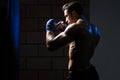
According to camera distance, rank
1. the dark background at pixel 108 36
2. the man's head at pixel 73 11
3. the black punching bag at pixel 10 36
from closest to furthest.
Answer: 1. the black punching bag at pixel 10 36
2. the man's head at pixel 73 11
3. the dark background at pixel 108 36

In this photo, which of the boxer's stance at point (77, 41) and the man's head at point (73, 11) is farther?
the man's head at point (73, 11)

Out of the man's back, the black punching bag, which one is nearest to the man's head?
the man's back

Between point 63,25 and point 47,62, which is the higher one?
point 63,25

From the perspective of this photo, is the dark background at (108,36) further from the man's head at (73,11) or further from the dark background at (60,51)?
the man's head at (73,11)

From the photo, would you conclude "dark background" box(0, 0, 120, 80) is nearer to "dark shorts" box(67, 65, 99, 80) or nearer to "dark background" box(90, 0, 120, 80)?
"dark background" box(90, 0, 120, 80)

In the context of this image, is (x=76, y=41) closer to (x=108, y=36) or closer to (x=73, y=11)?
(x=73, y=11)

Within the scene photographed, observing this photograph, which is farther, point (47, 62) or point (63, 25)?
point (47, 62)

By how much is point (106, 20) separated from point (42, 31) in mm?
928

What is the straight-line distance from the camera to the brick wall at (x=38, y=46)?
472 cm

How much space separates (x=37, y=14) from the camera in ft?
15.6

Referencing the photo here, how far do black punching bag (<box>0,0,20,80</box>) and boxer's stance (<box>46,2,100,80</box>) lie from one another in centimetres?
72

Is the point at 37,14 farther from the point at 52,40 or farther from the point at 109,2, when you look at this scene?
the point at 52,40

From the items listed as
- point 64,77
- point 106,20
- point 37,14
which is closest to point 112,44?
point 106,20

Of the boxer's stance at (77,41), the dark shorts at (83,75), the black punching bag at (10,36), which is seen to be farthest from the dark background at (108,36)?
the black punching bag at (10,36)
